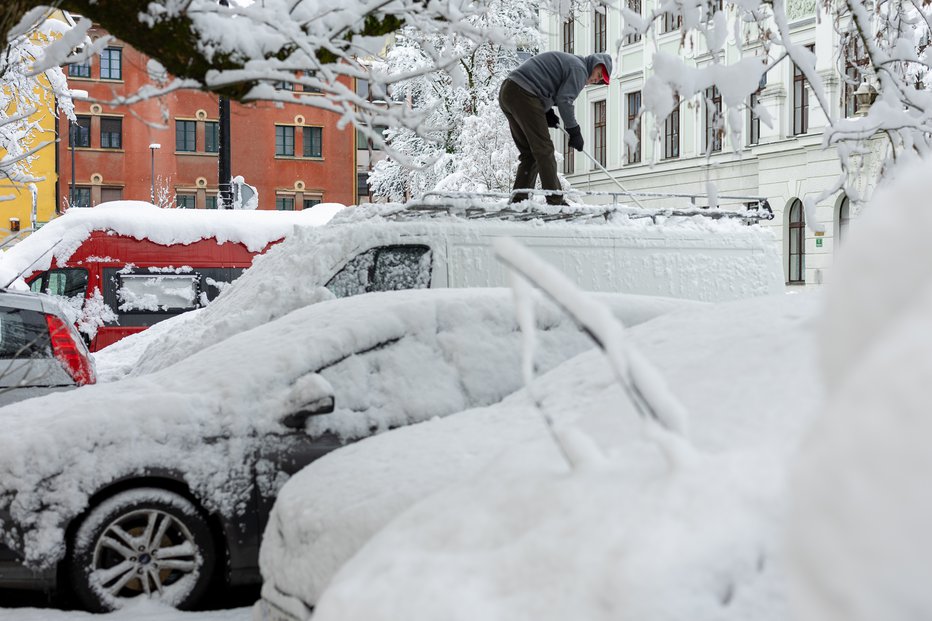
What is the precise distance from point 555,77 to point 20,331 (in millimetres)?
4960

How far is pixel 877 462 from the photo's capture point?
1259 mm

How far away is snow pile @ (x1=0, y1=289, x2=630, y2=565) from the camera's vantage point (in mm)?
4844

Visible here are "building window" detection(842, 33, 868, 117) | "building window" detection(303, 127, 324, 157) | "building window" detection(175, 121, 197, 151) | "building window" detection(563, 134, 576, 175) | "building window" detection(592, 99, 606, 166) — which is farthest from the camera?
"building window" detection(303, 127, 324, 157)

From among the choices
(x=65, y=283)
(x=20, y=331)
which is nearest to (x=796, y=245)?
(x=65, y=283)

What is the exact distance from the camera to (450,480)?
3.46m

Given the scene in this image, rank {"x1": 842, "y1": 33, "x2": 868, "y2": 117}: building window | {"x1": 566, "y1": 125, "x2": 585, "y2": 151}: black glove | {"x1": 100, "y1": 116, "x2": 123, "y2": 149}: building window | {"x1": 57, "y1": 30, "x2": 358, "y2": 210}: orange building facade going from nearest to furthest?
{"x1": 842, "y1": 33, "x2": 868, "y2": 117}: building window → {"x1": 566, "y1": 125, "x2": 585, "y2": 151}: black glove → {"x1": 57, "y1": 30, "x2": 358, "y2": 210}: orange building facade → {"x1": 100, "y1": 116, "x2": 123, "y2": 149}: building window

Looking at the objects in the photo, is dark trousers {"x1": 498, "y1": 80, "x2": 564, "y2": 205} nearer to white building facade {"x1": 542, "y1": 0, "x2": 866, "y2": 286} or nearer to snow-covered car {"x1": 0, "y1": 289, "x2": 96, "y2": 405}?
snow-covered car {"x1": 0, "y1": 289, "x2": 96, "y2": 405}

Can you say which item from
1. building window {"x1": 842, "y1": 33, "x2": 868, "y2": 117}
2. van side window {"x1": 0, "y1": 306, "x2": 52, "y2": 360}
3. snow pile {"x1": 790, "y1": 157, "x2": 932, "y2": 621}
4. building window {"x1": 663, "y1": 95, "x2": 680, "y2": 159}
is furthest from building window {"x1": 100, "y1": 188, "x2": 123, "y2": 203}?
snow pile {"x1": 790, "y1": 157, "x2": 932, "y2": 621}

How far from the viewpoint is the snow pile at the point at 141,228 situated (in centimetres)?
1658

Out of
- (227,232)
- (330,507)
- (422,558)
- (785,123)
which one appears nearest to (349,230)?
(330,507)

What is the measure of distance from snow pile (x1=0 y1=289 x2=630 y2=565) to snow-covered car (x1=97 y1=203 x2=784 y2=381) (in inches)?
86.5

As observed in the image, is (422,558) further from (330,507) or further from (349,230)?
(349,230)

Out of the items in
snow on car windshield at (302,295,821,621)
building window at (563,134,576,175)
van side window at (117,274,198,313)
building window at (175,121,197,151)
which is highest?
building window at (175,121,197,151)

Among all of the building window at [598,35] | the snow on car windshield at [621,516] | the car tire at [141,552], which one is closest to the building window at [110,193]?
the building window at [598,35]
